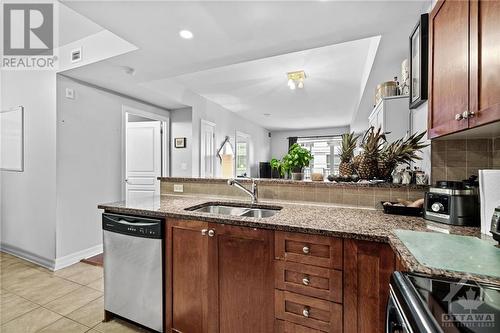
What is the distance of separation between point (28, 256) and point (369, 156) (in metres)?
4.20

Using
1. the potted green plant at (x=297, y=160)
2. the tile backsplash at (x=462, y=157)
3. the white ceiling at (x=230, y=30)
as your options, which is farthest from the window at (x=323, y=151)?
the tile backsplash at (x=462, y=157)

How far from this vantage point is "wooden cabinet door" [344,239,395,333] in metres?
1.10

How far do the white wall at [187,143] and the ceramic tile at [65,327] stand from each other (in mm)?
2639

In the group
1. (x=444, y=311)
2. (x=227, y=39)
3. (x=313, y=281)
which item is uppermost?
(x=227, y=39)

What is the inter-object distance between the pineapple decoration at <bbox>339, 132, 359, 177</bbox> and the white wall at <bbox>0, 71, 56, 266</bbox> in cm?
319

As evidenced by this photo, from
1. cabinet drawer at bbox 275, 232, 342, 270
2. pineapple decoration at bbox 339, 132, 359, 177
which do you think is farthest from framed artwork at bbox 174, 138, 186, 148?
cabinet drawer at bbox 275, 232, 342, 270

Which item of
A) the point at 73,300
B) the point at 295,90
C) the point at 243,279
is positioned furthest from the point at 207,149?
the point at 243,279

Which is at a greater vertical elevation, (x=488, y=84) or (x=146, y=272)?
(x=488, y=84)

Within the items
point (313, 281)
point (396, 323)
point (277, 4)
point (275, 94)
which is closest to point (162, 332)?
point (313, 281)

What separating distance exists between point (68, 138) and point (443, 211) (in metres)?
3.72

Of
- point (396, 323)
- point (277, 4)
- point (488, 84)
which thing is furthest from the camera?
point (277, 4)

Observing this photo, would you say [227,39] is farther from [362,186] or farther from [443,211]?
[443,211]

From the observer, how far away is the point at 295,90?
407 cm

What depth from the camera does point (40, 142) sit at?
2.97 m
